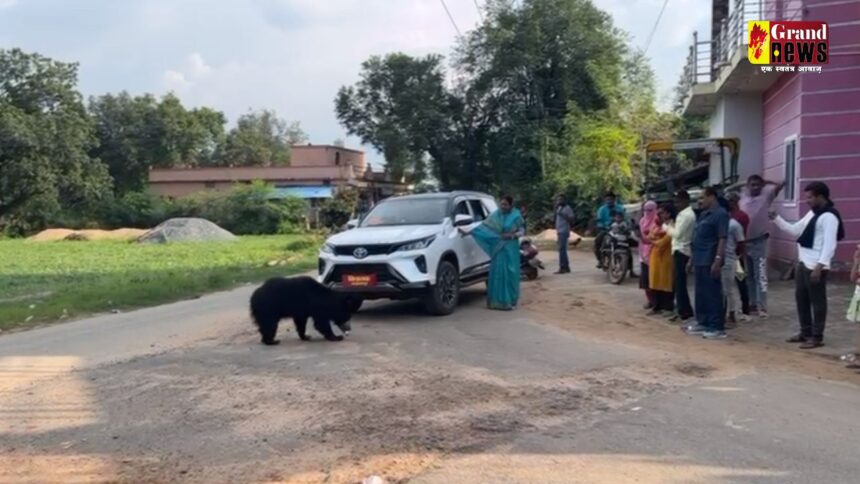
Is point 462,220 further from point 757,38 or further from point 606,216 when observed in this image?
point 757,38

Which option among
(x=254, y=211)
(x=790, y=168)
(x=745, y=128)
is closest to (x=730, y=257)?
(x=790, y=168)

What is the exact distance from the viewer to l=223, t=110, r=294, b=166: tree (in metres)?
85.9

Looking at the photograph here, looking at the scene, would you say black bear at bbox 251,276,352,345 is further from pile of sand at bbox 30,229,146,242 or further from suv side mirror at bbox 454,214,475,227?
pile of sand at bbox 30,229,146,242

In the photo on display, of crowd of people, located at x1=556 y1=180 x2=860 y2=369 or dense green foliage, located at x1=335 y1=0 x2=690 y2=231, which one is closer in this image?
crowd of people, located at x1=556 y1=180 x2=860 y2=369

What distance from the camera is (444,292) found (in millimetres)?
12547

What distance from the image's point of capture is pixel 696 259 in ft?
35.2

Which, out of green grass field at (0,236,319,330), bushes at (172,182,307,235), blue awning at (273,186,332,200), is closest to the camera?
green grass field at (0,236,319,330)

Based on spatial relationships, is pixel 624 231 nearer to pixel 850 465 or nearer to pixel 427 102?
pixel 850 465

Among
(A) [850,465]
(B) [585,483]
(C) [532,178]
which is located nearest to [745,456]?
(A) [850,465]

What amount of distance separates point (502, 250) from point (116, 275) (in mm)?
14367

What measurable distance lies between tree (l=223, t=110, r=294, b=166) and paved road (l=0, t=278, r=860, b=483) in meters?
77.1

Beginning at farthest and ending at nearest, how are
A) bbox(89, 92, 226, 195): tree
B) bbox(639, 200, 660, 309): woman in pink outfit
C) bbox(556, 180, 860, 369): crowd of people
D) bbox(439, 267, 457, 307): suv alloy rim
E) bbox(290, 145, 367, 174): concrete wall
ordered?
bbox(89, 92, 226, 195): tree < bbox(290, 145, 367, 174): concrete wall < bbox(639, 200, 660, 309): woman in pink outfit < bbox(439, 267, 457, 307): suv alloy rim < bbox(556, 180, 860, 369): crowd of people

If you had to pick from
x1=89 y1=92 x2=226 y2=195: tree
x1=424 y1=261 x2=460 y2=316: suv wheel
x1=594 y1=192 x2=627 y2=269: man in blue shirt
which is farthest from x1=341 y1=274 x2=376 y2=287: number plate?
x1=89 y1=92 x2=226 y2=195: tree

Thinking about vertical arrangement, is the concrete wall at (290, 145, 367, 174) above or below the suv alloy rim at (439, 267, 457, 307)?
above
